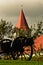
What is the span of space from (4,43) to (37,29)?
23384 millimetres

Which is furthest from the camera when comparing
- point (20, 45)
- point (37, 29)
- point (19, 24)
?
point (19, 24)

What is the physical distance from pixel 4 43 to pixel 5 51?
2.15 feet

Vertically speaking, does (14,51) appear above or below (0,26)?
below

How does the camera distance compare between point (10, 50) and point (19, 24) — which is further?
point (19, 24)

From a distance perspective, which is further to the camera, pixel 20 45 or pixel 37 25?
pixel 37 25

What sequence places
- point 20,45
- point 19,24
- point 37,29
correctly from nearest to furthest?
point 20,45
point 37,29
point 19,24

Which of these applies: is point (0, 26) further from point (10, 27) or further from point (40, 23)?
point (40, 23)

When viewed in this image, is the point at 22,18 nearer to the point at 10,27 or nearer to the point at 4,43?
the point at 10,27

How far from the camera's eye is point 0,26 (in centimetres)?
4509

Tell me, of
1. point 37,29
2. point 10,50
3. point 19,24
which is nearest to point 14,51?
point 10,50

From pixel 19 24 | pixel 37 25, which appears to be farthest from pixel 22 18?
pixel 37 25

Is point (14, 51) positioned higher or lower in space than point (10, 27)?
lower

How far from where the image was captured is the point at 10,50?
21938 millimetres

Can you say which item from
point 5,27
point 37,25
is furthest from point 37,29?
point 5,27
